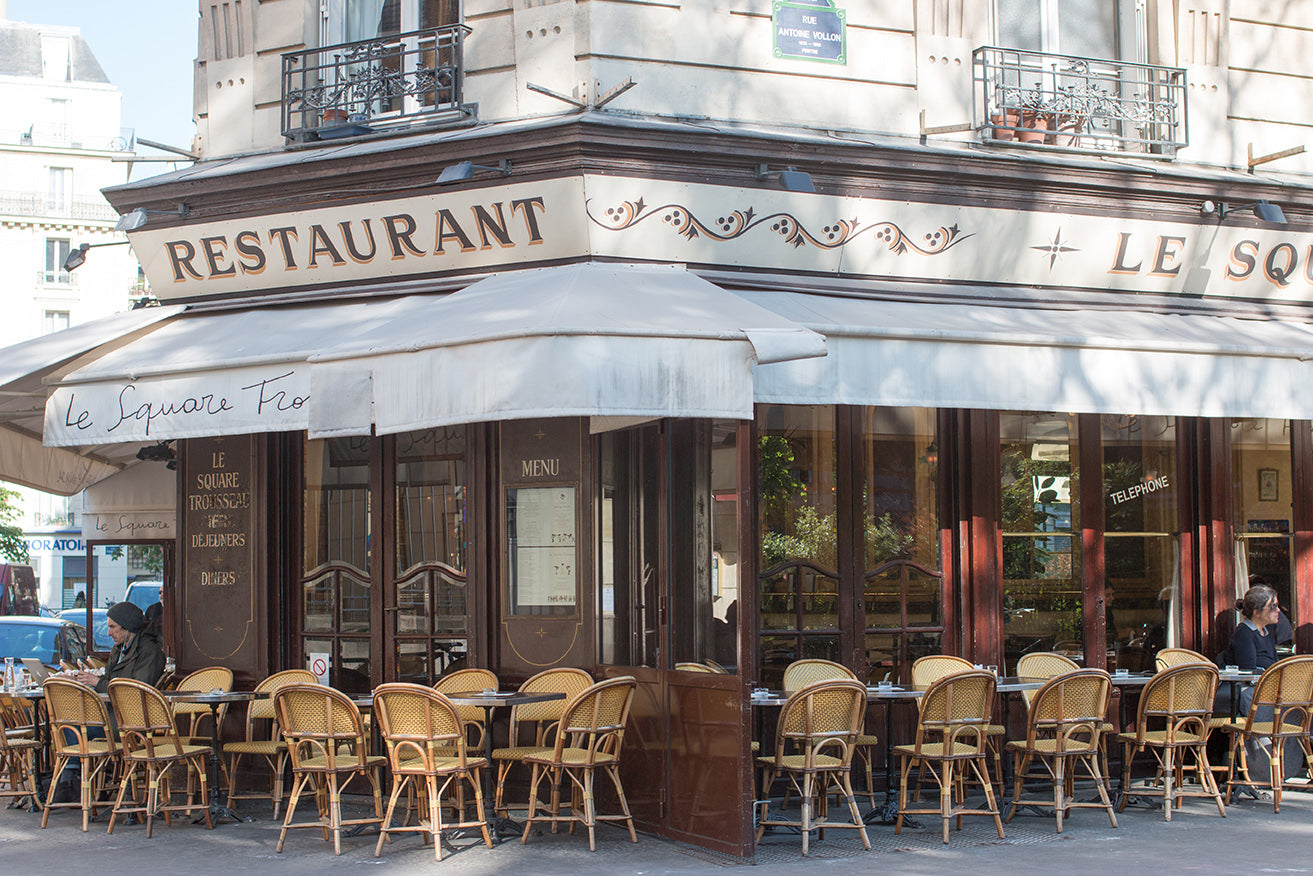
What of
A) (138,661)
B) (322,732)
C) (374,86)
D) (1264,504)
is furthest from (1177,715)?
(374,86)

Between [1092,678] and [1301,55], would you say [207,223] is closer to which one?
[1092,678]

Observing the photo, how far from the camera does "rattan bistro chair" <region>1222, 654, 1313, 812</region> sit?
8547 millimetres

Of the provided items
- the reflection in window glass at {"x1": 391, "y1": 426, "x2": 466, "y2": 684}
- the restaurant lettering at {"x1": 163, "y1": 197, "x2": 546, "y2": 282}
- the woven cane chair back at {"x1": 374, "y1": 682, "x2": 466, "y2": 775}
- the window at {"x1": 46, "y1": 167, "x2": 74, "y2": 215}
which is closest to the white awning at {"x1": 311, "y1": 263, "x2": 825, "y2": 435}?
the woven cane chair back at {"x1": 374, "y1": 682, "x2": 466, "y2": 775}

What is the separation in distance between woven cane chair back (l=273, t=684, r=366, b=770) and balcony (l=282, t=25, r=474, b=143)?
384 centimetres

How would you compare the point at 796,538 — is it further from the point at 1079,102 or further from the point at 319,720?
the point at 1079,102

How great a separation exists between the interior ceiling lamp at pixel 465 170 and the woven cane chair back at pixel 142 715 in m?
3.45

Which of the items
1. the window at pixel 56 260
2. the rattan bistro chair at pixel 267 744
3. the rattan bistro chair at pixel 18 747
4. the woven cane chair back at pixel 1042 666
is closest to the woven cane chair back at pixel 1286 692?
the woven cane chair back at pixel 1042 666

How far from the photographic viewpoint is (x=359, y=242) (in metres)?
9.31

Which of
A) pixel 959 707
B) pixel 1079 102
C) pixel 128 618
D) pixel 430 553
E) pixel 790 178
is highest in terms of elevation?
pixel 1079 102

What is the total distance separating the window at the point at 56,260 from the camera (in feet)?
171

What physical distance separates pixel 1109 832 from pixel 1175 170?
15.3ft

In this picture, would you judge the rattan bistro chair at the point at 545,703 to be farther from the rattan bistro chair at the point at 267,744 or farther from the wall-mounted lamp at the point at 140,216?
the wall-mounted lamp at the point at 140,216

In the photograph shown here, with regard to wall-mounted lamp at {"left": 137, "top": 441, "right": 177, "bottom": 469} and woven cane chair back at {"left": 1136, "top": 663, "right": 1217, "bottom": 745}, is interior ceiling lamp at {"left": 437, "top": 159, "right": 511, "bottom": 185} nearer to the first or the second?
wall-mounted lamp at {"left": 137, "top": 441, "right": 177, "bottom": 469}

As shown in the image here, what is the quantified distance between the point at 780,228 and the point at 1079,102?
2.69 meters
